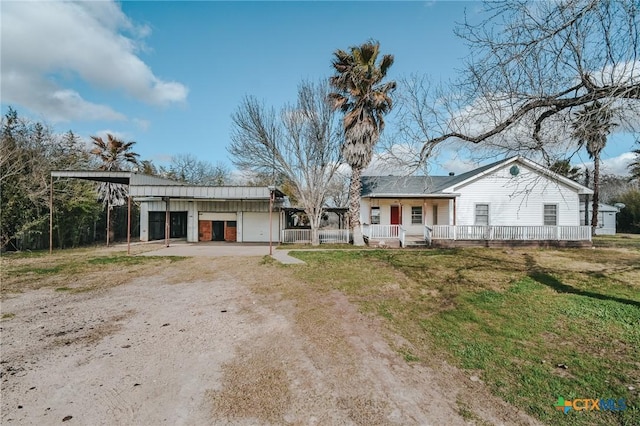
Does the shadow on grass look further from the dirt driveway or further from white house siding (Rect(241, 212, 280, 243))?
white house siding (Rect(241, 212, 280, 243))

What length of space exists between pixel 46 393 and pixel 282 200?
61.9 ft

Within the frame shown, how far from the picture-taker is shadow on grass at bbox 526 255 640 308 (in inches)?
262

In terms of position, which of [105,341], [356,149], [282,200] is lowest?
[105,341]

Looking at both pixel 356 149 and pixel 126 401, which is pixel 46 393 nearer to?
pixel 126 401

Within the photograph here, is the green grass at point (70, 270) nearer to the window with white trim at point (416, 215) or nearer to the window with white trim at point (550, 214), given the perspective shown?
the window with white trim at point (416, 215)

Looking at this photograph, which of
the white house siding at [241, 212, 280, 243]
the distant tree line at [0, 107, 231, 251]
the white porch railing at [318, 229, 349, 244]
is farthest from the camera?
the white house siding at [241, 212, 280, 243]

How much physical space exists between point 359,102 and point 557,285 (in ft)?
42.5

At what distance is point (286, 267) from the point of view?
11.5 metres

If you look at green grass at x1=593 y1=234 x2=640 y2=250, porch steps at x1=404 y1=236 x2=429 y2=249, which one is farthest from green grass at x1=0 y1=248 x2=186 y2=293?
green grass at x1=593 y1=234 x2=640 y2=250

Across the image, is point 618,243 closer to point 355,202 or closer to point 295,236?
point 355,202

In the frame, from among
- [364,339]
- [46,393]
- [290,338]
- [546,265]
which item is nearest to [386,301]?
[364,339]

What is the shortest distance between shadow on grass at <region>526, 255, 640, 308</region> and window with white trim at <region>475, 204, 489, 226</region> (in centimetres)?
736

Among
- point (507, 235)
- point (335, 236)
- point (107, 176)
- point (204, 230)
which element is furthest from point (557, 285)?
point (204, 230)

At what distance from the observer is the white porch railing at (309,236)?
1934cm
